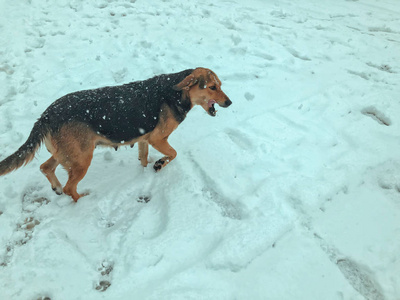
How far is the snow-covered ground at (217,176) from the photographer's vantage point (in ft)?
10.7

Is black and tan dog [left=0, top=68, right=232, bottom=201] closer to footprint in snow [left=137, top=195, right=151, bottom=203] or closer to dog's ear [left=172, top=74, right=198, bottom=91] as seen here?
dog's ear [left=172, top=74, right=198, bottom=91]

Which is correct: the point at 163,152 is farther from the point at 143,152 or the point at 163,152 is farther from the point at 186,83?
the point at 186,83

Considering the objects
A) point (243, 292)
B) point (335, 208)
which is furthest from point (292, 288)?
point (335, 208)

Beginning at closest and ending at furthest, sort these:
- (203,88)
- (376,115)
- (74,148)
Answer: (74,148) < (203,88) < (376,115)

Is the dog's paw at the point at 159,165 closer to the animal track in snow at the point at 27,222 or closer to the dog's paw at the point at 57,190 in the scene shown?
the dog's paw at the point at 57,190

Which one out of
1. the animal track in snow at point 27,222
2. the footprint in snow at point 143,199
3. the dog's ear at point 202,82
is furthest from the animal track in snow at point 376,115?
the animal track in snow at point 27,222

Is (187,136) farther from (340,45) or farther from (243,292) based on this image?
(340,45)

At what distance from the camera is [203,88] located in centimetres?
421

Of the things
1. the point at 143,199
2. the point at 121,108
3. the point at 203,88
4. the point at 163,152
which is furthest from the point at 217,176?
the point at 121,108

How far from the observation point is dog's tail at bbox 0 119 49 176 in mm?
3520

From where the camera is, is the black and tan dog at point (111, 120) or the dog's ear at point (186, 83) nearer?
the black and tan dog at point (111, 120)

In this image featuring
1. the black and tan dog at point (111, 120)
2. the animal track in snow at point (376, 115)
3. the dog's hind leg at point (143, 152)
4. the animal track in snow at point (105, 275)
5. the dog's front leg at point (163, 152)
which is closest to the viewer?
the animal track in snow at point (105, 275)

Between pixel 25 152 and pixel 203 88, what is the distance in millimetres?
2509

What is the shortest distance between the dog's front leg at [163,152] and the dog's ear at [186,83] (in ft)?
2.74
